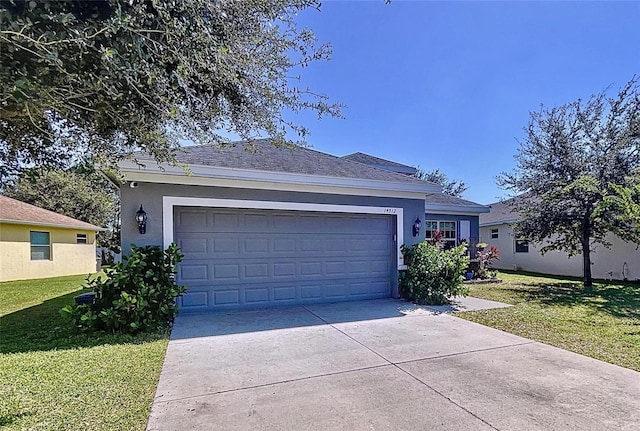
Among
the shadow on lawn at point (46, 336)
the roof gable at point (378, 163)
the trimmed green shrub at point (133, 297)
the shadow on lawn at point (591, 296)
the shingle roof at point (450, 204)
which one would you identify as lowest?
the shadow on lawn at point (591, 296)

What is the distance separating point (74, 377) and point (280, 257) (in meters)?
4.58

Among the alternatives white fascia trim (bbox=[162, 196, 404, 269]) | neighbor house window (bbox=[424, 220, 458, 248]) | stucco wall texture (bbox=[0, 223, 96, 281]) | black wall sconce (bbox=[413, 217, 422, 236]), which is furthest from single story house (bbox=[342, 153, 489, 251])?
stucco wall texture (bbox=[0, 223, 96, 281])

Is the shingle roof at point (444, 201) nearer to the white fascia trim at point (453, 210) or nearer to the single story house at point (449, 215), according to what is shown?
the single story house at point (449, 215)

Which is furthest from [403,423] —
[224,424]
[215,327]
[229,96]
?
[215,327]

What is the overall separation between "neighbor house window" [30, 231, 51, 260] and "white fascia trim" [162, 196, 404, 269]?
Answer: 1328 centimetres

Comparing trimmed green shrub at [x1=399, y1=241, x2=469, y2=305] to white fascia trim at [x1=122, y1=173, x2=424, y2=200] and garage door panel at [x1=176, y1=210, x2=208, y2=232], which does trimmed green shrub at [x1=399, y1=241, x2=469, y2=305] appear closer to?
white fascia trim at [x1=122, y1=173, x2=424, y2=200]

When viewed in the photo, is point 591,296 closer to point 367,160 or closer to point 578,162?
point 578,162

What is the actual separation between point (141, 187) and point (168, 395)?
443 centimetres

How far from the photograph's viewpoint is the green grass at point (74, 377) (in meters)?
3.05

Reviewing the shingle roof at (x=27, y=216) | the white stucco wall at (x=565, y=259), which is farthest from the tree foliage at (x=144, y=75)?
the white stucco wall at (x=565, y=259)

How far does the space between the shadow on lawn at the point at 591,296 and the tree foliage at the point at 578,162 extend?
37.3 inches

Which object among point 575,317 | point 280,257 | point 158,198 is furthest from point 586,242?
point 158,198

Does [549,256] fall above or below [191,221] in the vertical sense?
below

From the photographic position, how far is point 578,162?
11.2 meters
